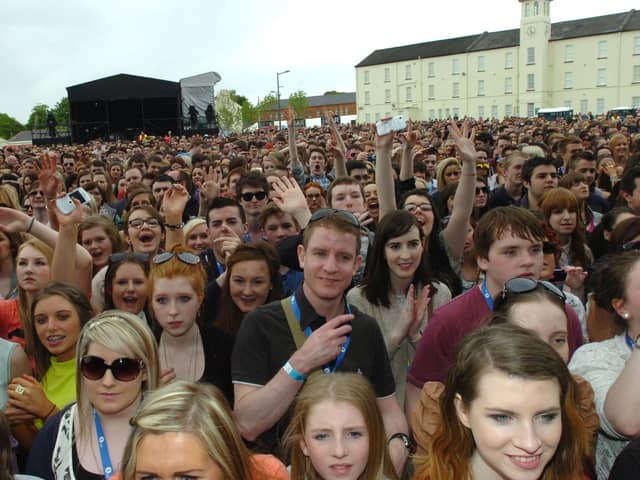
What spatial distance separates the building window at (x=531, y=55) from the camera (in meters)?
75.5

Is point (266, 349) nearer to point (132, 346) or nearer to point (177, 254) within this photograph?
point (132, 346)

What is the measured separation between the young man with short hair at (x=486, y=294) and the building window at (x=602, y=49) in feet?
263

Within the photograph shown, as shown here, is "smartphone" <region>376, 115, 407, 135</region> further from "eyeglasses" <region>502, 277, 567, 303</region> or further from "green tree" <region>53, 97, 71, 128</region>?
"green tree" <region>53, 97, 71, 128</region>

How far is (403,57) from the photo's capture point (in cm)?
8825

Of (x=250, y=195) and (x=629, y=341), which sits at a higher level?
(x=250, y=195)

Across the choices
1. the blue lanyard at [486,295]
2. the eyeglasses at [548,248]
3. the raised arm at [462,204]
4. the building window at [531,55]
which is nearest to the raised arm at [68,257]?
the blue lanyard at [486,295]

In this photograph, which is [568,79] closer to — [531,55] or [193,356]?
[531,55]

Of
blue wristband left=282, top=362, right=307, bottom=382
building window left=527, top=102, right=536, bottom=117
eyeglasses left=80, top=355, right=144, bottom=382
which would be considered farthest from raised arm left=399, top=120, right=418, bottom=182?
building window left=527, top=102, right=536, bottom=117

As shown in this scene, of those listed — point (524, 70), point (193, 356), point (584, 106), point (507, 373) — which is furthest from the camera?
point (524, 70)

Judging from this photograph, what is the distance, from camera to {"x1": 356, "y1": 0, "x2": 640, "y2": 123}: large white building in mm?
71500

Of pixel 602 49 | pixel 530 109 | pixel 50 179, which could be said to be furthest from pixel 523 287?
pixel 602 49

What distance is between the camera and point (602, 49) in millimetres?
72625

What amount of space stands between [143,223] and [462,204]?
281cm

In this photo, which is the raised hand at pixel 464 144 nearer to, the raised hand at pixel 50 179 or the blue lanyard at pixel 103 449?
the raised hand at pixel 50 179
